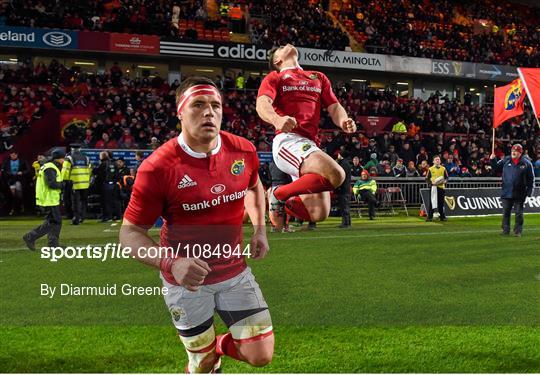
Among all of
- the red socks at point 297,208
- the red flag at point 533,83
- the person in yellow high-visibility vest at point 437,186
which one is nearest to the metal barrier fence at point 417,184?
the person in yellow high-visibility vest at point 437,186

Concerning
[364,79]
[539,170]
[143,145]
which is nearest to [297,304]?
[143,145]

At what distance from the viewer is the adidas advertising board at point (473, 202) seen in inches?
601

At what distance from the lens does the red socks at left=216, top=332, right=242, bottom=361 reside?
3328mm

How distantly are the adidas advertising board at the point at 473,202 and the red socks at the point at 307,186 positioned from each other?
38.5 feet

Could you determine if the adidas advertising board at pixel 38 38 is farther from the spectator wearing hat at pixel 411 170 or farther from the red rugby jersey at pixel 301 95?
the red rugby jersey at pixel 301 95

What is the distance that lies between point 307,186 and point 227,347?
106 centimetres

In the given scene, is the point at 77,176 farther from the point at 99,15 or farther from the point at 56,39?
the point at 99,15

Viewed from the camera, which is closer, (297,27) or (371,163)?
(371,163)

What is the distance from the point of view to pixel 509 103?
A: 37.1 feet

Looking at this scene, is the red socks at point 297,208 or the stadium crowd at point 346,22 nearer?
the red socks at point 297,208

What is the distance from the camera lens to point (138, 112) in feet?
63.9

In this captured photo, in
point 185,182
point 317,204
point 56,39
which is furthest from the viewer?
point 56,39

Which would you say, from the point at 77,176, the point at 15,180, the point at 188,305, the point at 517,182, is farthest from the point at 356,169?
the point at 188,305

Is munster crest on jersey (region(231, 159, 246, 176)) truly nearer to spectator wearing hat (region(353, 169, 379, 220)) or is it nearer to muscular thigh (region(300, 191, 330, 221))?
muscular thigh (region(300, 191, 330, 221))
